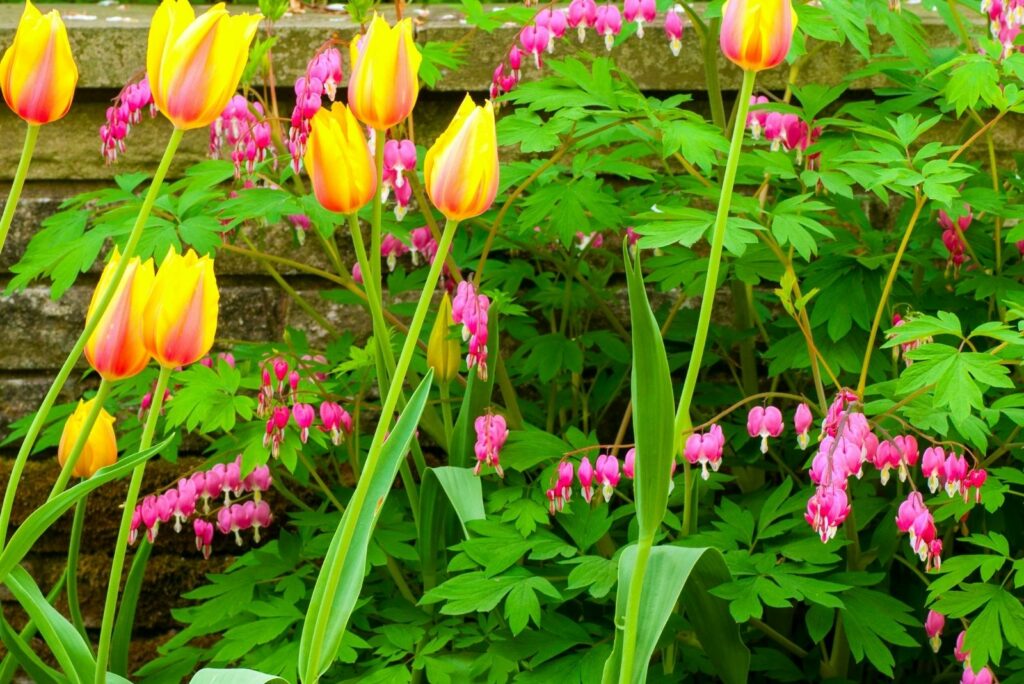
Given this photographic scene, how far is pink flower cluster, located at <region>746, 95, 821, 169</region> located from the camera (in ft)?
6.75

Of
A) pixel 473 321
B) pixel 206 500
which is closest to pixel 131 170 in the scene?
pixel 206 500

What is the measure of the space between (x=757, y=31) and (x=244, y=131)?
46.4 inches

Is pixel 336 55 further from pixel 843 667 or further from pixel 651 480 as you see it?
pixel 843 667

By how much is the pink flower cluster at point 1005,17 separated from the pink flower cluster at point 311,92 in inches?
39.4

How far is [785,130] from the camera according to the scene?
6.79ft

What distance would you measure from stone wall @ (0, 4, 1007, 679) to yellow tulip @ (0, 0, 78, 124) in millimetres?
1786

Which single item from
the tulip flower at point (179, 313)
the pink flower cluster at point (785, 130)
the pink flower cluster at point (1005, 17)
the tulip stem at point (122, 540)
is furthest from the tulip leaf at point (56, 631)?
the pink flower cluster at point (1005, 17)

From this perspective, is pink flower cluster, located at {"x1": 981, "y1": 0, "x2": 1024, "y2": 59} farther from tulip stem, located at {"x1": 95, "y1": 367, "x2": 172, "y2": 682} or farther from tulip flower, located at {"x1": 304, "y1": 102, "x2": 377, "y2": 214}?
tulip stem, located at {"x1": 95, "y1": 367, "x2": 172, "y2": 682}

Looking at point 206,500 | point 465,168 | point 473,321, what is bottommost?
point 206,500

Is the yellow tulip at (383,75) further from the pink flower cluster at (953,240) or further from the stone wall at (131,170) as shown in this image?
the stone wall at (131,170)

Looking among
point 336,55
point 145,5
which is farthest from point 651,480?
point 145,5

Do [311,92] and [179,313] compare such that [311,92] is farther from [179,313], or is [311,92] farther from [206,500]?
[179,313]

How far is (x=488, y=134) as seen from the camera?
3.14ft

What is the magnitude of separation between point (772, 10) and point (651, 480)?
1.35ft
